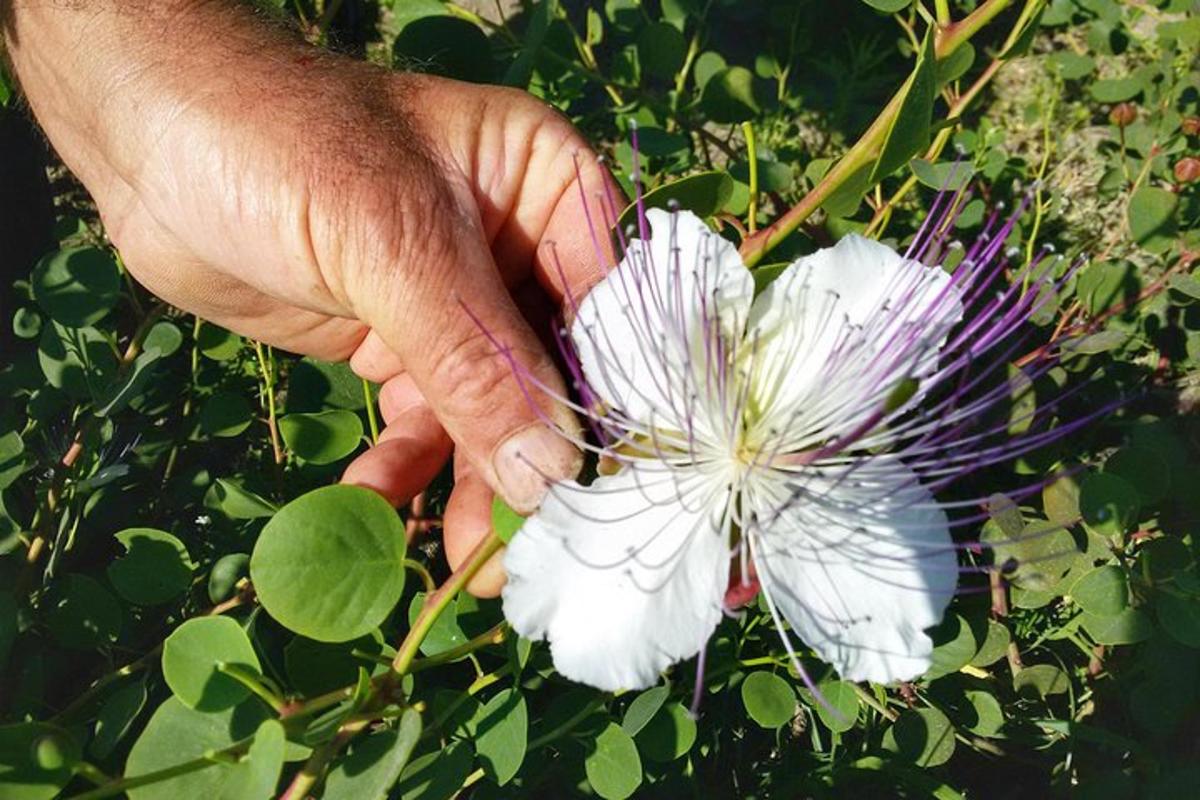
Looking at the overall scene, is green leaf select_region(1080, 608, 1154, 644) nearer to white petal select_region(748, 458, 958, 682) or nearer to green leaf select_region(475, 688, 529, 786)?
white petal select_region(748, 458, 958, 682)

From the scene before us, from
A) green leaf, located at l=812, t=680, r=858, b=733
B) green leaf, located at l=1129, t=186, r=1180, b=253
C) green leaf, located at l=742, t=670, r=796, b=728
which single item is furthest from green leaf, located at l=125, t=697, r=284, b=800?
green leaf, located at l=1129, t=186, r=1180, b=253

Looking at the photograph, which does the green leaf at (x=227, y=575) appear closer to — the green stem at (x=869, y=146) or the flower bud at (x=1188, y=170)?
the green stem at (x=869, y=146)

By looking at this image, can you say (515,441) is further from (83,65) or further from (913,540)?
(83,65)

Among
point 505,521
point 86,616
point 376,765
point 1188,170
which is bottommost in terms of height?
point 86,616

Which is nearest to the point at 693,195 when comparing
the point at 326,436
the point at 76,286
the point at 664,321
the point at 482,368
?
the point at 664,321

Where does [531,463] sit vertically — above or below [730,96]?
below

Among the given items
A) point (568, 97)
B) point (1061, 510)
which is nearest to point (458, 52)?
point (568, 97)

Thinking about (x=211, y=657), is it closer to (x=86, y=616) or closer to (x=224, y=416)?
(x=86, y=616)
